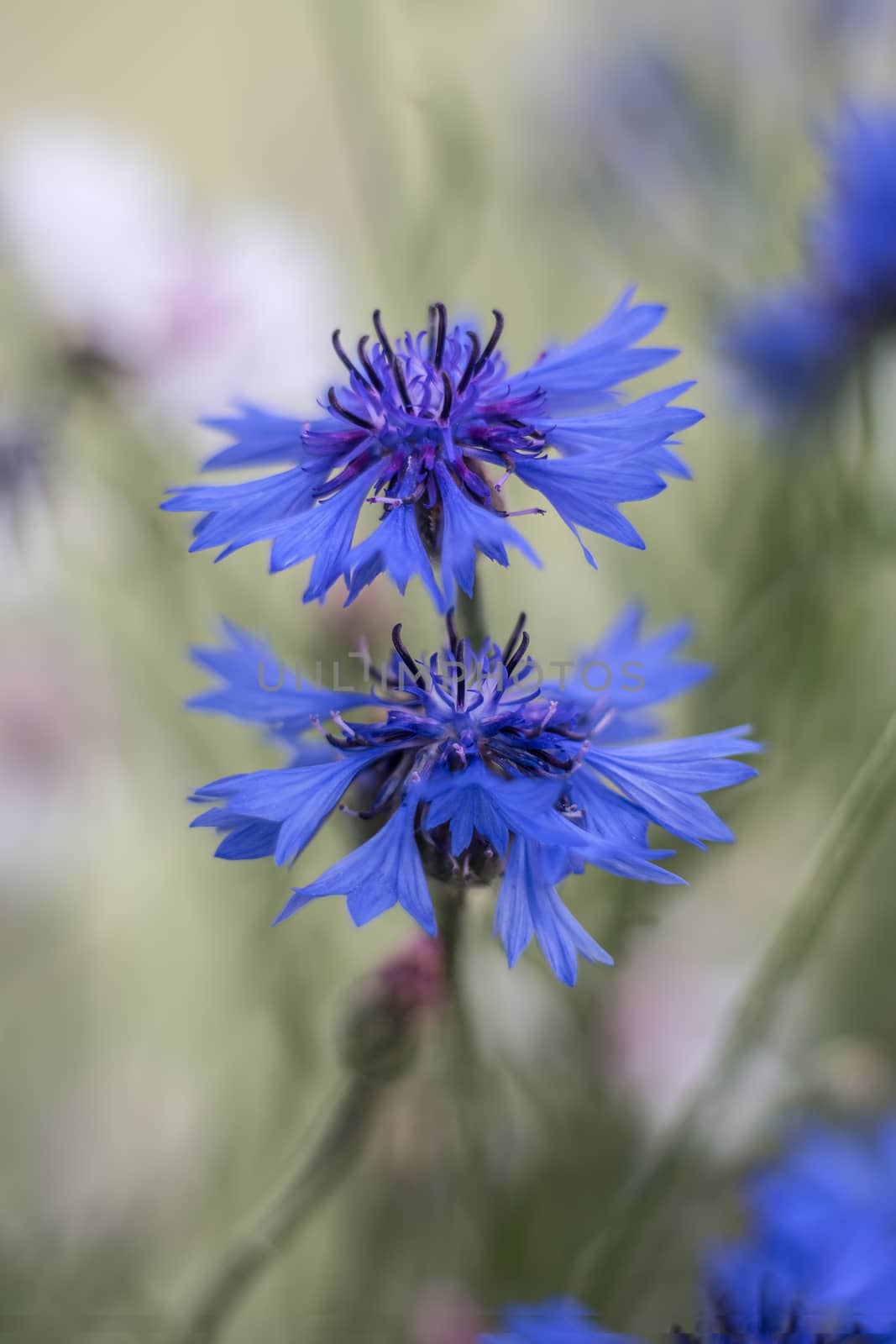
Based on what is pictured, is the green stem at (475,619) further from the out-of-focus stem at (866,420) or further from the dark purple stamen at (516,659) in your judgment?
the out-of-focus stem at (866,420)

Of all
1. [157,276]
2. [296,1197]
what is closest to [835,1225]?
[296,1197]

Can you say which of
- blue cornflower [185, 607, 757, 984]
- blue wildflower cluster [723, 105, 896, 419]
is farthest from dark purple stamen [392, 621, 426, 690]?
blue wildflower cluster [723, 105, 896, 419]

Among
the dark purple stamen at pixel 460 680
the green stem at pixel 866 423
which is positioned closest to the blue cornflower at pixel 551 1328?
the dark purple stamen at pixel 460 680

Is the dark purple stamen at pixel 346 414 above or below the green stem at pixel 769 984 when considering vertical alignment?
above

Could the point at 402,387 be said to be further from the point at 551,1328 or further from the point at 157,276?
the point at 157,276

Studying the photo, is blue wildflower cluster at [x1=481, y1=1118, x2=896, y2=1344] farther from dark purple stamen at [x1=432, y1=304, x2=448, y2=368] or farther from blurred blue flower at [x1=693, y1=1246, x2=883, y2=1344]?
dark purple stamen at [x1=432, y1=304, x2=448, y2=368]

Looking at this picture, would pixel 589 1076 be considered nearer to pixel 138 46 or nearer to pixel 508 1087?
pixel 508 1087

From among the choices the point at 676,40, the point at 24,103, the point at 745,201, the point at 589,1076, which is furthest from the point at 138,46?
the point at 589,1076
